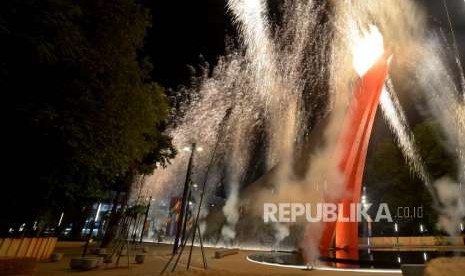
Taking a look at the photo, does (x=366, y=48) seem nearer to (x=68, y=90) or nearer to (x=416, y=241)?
(x=68, y=90)

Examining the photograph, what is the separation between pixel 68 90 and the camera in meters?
7.84

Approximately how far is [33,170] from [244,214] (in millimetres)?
29630

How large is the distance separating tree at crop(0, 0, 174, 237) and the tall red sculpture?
13.2 m

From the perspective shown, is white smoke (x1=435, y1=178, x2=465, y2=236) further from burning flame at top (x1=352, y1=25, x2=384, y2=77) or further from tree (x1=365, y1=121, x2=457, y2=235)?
burning flame at top (x1=352, y1=25, x2=384, y2=77)

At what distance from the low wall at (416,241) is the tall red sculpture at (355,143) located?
12.2m

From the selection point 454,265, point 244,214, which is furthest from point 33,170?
point 244,214

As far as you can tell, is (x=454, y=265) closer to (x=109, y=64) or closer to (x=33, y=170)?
(x=109, y=64)

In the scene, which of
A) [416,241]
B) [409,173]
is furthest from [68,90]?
[409,173]

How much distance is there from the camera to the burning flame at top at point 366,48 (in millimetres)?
21172

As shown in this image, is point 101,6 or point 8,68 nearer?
point 8,68

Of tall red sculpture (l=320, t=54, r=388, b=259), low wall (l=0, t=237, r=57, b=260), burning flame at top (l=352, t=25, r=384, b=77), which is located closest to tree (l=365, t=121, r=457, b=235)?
tall red sculpture (l=320, t=54, r=388, b=259)

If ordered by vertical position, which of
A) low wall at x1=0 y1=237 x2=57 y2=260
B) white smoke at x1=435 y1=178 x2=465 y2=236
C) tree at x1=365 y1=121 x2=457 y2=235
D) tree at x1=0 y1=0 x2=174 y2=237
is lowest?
low wall at x1=0 y1=237 x2=57 y2=260

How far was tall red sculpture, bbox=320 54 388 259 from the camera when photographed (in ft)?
66.1

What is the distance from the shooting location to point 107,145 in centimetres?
934
